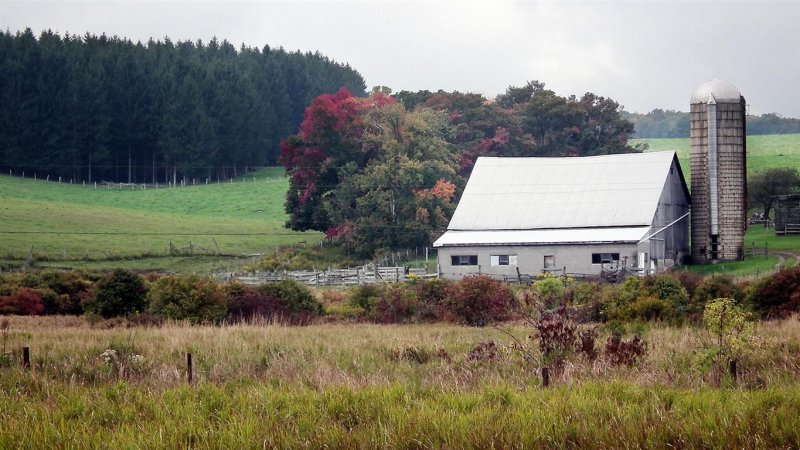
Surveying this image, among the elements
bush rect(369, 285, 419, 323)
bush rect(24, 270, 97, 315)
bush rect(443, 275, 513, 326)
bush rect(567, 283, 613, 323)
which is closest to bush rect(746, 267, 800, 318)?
bush rect(567, 283, 613, 323)

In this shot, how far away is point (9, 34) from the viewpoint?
114 m

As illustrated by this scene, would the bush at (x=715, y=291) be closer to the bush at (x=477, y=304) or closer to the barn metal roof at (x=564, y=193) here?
the bush at (x=477, y=304)

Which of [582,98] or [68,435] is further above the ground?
[582,98]

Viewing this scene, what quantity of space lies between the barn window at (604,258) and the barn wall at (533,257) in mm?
155

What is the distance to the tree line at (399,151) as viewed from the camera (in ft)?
223

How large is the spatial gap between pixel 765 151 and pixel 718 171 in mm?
66335

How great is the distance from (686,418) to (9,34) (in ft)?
365

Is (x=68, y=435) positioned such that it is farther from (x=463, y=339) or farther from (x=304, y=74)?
(x=304, y=74)

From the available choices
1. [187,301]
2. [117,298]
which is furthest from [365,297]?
[117,298]

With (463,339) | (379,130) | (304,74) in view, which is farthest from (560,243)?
(304,74)

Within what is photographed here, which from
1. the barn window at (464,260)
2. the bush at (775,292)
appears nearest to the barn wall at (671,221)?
the barn window at (464,260)

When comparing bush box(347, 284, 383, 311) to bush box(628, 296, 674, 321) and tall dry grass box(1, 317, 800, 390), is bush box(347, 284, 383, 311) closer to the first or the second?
bush box(628, 296, 674, 321)

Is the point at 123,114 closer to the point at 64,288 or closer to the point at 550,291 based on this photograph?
the point at 64,288

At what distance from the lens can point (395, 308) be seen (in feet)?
123
